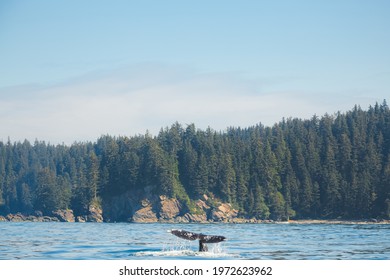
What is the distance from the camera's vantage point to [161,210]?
171375 millimetres

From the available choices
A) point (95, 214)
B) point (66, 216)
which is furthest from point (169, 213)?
point (66, 216)

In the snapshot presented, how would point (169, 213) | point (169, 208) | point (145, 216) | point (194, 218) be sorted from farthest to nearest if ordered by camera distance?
point (169, 208)
point (169, 213)
point (145, 216)
point (194, 218)

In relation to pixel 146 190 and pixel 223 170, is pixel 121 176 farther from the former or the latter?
pixel 223 170

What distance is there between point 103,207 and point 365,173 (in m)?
71.7

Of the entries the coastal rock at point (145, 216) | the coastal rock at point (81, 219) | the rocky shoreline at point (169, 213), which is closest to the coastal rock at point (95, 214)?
the rocky shoreline at point (169, 213)

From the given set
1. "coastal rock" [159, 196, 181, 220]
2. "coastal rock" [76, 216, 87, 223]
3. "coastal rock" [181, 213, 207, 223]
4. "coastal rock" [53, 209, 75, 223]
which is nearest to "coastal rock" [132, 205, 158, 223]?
"coastal rock" [159, 196, 181, 220]

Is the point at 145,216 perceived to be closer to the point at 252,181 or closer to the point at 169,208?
the point at 169,208

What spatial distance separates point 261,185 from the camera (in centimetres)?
19088

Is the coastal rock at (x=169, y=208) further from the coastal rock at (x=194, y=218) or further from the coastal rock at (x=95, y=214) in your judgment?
the coastal rock at (x=95, y=214)

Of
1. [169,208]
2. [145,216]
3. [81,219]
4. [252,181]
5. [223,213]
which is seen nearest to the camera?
[145,216]

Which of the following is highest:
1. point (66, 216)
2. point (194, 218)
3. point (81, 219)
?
point (194, 218)

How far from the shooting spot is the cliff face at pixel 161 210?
6698 inches
